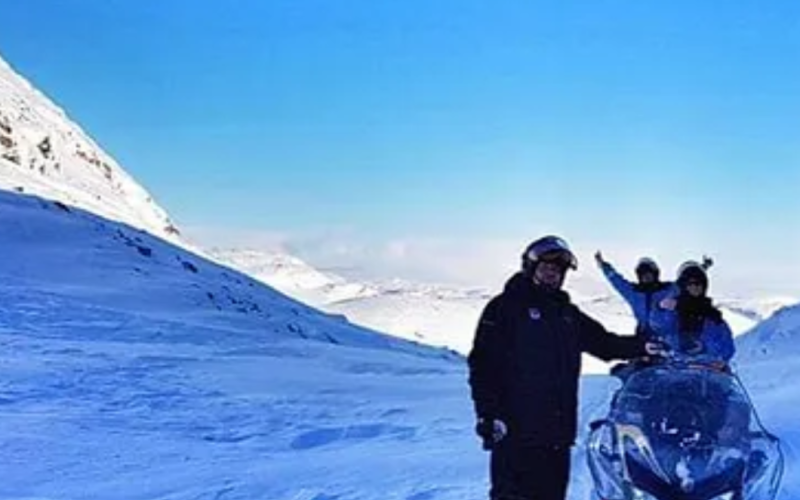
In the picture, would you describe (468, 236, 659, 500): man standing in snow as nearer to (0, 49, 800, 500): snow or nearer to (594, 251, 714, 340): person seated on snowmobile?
(0, 49, 800, 500): snow

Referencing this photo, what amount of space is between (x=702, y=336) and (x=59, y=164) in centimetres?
8631

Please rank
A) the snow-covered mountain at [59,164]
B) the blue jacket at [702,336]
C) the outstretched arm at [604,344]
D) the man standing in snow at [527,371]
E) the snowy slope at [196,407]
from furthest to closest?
the snow-covered mountain at [59,164] → the snowy slope at [196,407] → the blue jacket at [702,336] → the outstretched arm at [604,344] → the man standing in snow at [527,371]

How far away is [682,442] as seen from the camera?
495 centimetres

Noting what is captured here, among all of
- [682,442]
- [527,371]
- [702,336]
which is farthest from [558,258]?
→ [702,336]

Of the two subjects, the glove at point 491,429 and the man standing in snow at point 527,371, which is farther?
the man standing in snow at point 527,371

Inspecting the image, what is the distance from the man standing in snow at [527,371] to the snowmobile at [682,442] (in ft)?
1.17

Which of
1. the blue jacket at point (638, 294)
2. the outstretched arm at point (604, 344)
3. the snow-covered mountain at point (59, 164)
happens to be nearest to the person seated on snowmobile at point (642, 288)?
the blue jacket at point (638, 294)

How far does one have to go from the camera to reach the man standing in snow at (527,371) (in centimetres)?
555

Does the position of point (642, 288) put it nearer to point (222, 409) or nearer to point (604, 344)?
point (604, 344)

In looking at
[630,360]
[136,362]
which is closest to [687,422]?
[630,360]

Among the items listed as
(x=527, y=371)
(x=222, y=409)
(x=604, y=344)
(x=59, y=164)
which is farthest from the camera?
(x=59, y=164)

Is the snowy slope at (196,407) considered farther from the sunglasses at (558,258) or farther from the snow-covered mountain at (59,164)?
the snow-covered mountain at (59,164)

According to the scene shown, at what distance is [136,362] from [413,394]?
3.72 metres

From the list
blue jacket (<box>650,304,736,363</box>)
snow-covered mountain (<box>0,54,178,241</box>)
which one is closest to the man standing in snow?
blue jacket (<box>650,304,736,363</box>)
